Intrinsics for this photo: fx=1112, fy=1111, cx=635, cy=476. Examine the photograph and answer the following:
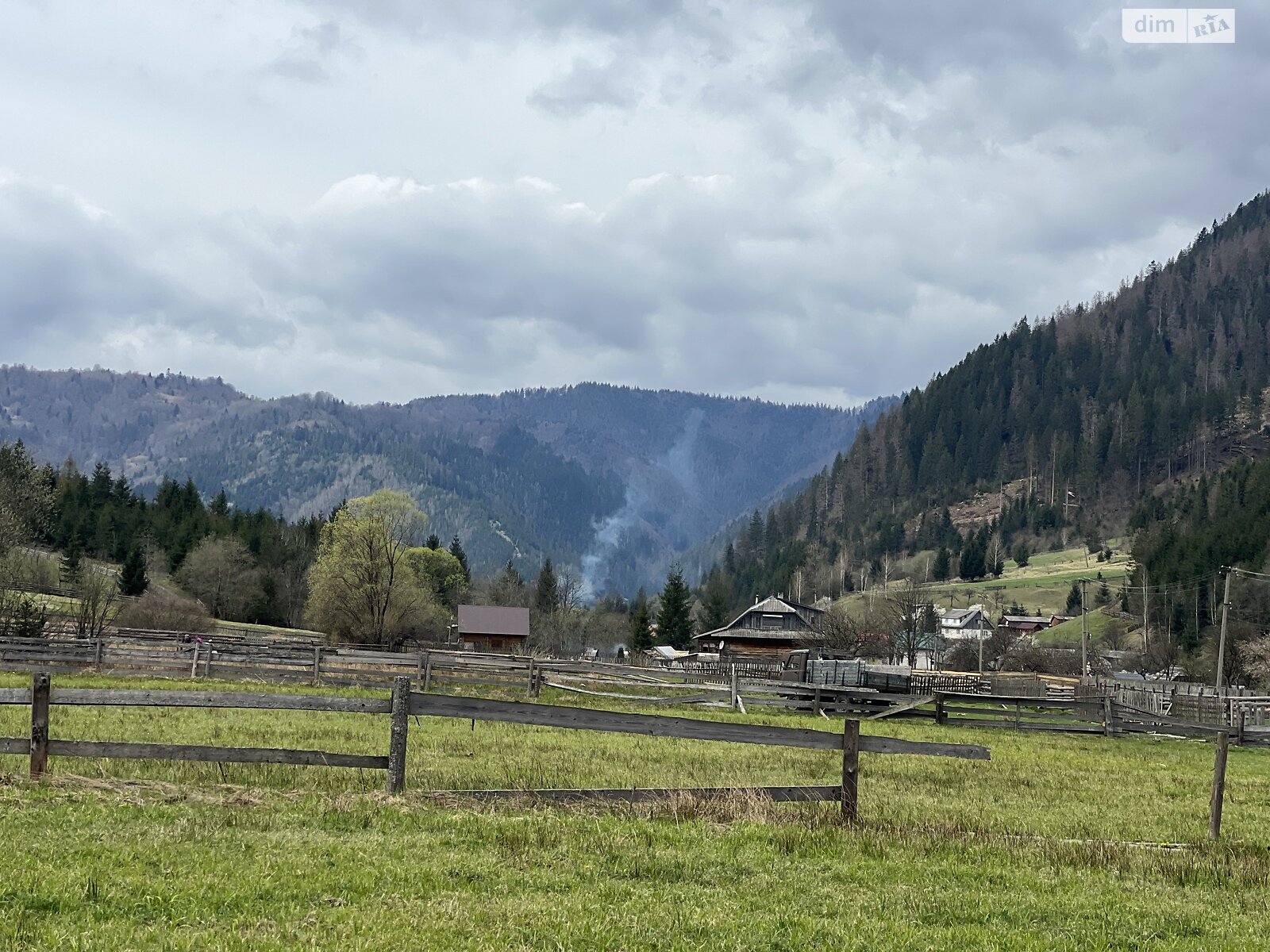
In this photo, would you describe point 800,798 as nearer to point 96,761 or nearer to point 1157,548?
point 96,761

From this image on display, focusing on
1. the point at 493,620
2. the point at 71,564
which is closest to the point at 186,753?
the point at 493,620

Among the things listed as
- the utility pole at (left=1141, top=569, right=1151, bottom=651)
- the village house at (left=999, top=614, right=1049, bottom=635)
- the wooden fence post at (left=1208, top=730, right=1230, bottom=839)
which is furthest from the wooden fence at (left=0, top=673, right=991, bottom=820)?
the village house at (left=999, top=614, right=1049, bottom=635)

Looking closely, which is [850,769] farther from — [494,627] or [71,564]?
[71,564]

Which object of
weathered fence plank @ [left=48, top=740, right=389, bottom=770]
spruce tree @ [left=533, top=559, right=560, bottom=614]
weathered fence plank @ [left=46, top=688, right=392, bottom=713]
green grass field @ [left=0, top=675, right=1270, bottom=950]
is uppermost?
weathered fence plank @ [left=46, top=688, right=392, bottom=713]

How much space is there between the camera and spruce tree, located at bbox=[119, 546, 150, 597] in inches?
3723

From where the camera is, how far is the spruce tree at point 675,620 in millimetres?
130750

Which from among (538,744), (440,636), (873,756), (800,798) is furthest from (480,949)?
(440,636)

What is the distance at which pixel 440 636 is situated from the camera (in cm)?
11162

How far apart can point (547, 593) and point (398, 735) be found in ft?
423

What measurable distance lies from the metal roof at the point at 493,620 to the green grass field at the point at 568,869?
89.0m

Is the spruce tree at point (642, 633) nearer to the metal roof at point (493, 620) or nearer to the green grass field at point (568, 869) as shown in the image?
the metal roof at point (493, 620)

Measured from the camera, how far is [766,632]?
12562 centimetres

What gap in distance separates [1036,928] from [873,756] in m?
15.2

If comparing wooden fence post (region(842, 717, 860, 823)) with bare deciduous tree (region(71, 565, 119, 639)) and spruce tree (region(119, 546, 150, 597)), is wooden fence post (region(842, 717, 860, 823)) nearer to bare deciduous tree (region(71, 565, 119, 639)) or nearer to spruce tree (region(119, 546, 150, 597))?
bare deciduous tree (region(71, 565, 119, 639))
